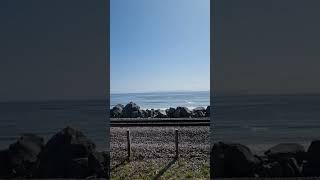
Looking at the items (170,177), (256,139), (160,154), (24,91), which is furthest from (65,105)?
(160,154)

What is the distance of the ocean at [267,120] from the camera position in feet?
27.8

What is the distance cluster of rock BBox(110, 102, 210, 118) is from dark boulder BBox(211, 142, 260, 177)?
15.5 meters

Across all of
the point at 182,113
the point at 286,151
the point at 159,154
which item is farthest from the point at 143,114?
the point at 286,151

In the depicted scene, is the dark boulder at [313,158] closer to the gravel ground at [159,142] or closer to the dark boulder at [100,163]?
the dark boulder at [100,163]

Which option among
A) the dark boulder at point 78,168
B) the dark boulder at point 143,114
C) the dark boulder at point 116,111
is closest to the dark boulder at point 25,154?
the dark boulder at point 78,168

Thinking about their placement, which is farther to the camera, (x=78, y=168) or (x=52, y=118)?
(x=52, y=118)

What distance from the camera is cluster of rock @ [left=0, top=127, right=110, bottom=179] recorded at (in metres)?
8.66

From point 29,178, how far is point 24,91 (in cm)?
154

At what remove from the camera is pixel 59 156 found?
8.74 meters

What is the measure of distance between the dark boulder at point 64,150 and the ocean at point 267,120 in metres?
2.24

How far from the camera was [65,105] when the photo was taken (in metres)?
8.73

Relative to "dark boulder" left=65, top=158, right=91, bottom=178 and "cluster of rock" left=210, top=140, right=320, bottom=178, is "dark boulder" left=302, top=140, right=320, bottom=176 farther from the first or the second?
"dark boulder" left=65, top=158, right=91, bottom=178

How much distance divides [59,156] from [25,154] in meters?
0.64

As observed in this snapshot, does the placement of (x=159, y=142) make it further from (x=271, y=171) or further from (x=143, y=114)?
(x=143, y=114)
